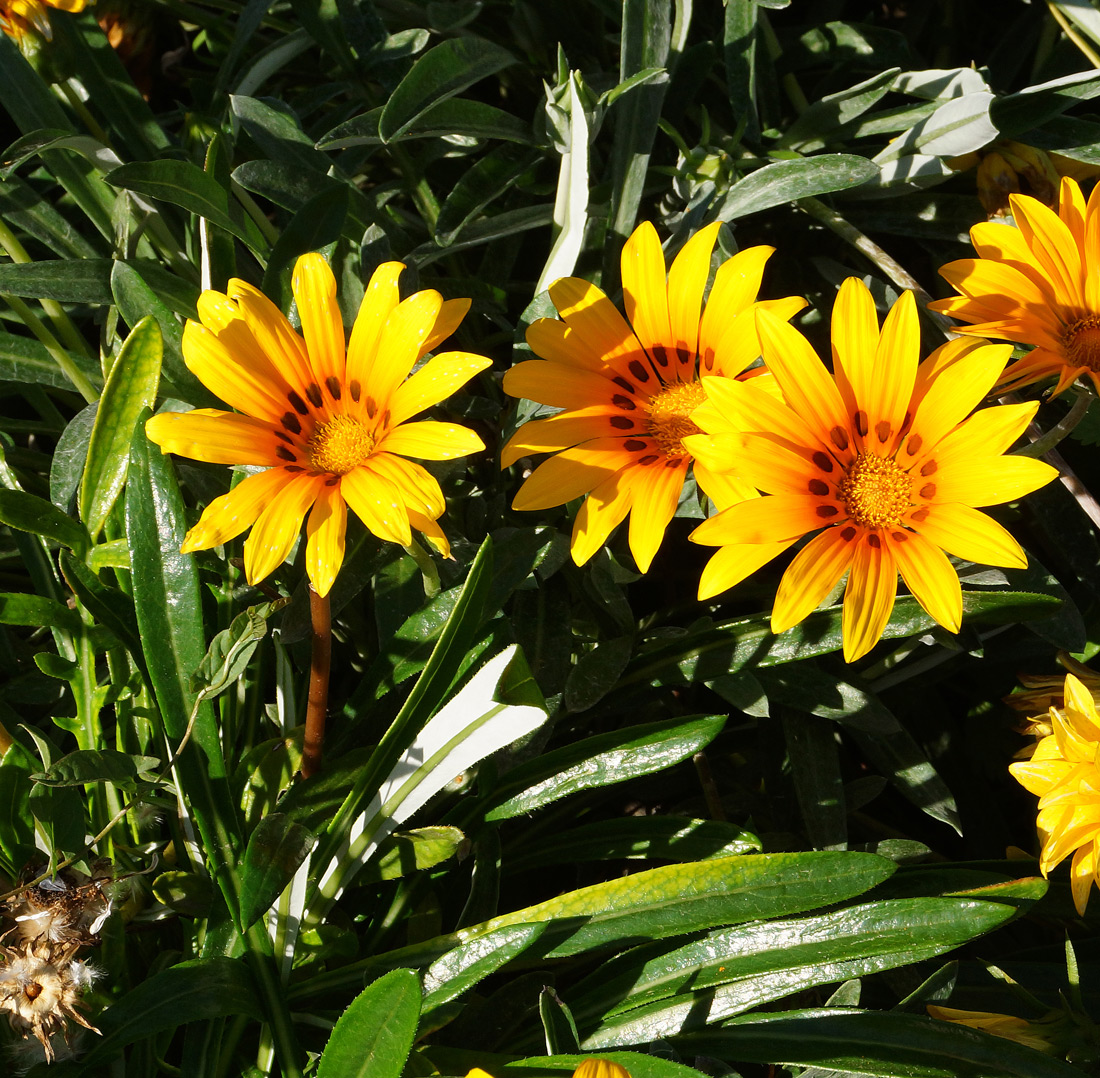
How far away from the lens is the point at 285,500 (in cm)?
109

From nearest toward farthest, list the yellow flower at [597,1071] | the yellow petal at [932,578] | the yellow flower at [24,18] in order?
the yellow flower at [597,1071]
the yellow petal at [932,578]
the yellow flower at [24,18]

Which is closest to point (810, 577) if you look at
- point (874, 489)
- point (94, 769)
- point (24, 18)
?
point (874, 489)

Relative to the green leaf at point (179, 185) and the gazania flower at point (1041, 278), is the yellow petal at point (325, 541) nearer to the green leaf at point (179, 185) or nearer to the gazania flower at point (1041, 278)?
the green leaf at point (179, 185)

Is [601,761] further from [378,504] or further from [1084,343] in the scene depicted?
[1084,343]

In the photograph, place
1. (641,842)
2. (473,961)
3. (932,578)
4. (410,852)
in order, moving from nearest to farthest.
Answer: (932,578), (473,961), (410,852), (641,842)

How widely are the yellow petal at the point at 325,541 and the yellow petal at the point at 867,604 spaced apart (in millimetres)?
511

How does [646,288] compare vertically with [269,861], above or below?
above

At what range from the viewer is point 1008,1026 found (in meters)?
1.22

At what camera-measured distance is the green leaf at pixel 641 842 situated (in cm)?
131

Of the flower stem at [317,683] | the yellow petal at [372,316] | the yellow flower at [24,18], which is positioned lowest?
the flower stem at [317,683]

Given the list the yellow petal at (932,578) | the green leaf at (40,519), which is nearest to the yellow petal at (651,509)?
the yellow petal at (932,578)

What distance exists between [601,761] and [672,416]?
0.42 m

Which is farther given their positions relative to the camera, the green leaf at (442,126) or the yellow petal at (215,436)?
the green leaf at (442,126)

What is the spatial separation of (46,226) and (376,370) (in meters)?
0.74
